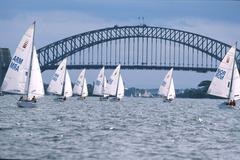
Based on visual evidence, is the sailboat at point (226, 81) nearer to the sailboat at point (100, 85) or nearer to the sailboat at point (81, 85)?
the sailboat at point (100, 85)

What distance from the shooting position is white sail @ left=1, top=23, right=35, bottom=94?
5159 centimetres

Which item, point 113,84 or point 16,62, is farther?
point 113,84

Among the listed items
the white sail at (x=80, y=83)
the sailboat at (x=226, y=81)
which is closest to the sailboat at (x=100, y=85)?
the white sail at (x=80, y=83)

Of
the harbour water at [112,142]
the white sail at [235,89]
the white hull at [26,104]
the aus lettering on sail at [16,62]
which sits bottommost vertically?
the harbour water at [112,142]

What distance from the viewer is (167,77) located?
99.2 meters

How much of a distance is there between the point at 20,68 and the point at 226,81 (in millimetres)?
22382

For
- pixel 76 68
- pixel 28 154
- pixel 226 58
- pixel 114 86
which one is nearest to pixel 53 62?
pixel 76 68

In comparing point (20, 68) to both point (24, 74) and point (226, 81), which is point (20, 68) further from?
point (226, 81)

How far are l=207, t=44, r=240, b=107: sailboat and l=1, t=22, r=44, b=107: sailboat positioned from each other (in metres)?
18.6

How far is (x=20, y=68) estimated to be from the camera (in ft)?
171

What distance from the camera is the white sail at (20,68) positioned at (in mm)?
51594

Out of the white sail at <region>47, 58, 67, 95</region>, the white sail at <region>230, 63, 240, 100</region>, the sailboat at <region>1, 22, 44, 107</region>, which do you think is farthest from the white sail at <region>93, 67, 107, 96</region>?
the sailboat at <region>1, 22, 44, 107</region>

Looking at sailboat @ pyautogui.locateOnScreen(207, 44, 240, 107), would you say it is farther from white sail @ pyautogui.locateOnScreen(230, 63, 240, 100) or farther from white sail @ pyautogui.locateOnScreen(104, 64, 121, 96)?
white sail @ pyautogui.locateOnScreen(104, 64, 121, 96)

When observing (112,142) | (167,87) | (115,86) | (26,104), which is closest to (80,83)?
(115,86)
